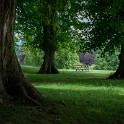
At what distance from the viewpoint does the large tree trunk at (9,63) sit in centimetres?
1229

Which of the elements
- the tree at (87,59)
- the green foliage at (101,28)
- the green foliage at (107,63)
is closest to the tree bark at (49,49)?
the green foliage at (101,28)

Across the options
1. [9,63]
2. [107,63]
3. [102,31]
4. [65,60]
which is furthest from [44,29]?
[107,63]

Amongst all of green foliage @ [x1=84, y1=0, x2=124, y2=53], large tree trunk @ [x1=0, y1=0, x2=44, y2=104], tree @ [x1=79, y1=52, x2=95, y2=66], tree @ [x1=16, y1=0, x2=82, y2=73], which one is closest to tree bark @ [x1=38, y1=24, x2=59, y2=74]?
tree @ [x1=16, y1=0, x2=82, y2=73]

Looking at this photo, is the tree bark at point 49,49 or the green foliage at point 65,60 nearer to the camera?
the tree bark at point 49,49

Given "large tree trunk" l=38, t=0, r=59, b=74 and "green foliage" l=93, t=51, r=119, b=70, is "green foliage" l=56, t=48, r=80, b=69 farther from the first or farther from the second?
"large tree trunk" l=38, t=0, r=59, b=74

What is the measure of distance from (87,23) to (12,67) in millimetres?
25632

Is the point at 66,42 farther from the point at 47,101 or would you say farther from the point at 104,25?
the point at 47,101

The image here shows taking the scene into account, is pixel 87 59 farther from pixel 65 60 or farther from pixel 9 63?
pixel 9 63

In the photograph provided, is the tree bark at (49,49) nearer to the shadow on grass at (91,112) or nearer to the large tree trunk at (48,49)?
the large tree trunk at (48,49)

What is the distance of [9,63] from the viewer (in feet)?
41.0

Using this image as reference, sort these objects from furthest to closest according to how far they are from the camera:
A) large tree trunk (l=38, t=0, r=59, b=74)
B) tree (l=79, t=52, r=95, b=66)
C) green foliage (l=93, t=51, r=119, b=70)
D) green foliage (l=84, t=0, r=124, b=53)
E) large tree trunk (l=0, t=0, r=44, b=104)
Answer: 1. tree (l=79, t=52, r=95, b=66)
2. green foliage (l=93, t=51, r=119, b=70)
3. large tree trunk (l=38, t=0, r=59, b=74)
4. green foliage (l=84, t=0, r=124, b=53)
5. large tree trunk (l=0, t=0, r=44, b=104)

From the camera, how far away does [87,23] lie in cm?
3759

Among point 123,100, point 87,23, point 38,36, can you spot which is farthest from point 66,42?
point 123,100

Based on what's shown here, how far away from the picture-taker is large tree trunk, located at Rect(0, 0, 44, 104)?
12289 millimetres
